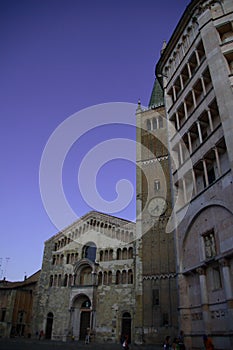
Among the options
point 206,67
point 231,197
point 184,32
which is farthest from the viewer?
point 184,32

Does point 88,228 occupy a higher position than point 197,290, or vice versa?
point 88,228

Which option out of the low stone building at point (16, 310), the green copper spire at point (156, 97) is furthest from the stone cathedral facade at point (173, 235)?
the low stone building at point (16, 310)

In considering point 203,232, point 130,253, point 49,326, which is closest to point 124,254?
point 130,253

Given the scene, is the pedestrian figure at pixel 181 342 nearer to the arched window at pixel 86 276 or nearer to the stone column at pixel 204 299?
the stone column at pixel 204 299

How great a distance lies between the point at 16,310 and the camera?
112 ft

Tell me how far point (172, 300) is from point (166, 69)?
18.2 metres

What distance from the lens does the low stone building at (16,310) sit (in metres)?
32.9

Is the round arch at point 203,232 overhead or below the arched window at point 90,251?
below

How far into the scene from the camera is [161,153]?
31.0 metres

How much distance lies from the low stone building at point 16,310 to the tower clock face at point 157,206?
1760cm

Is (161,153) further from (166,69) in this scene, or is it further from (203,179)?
(203,179)

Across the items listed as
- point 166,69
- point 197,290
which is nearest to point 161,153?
point 166,69

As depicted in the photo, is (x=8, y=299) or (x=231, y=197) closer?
(x=231, y=197)

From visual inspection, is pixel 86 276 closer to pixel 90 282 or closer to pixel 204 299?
pixel 90 282
